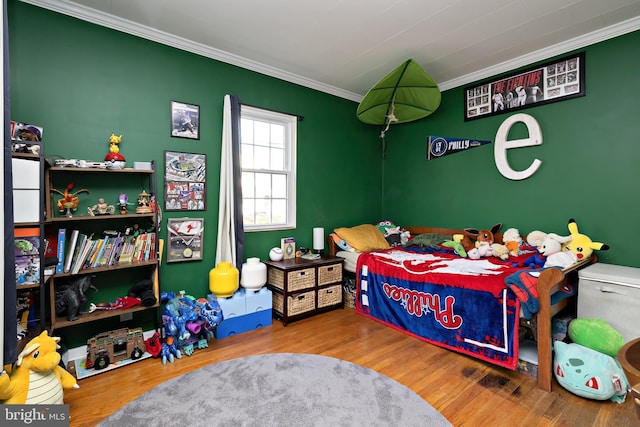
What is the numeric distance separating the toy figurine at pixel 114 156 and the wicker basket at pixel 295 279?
1661mm

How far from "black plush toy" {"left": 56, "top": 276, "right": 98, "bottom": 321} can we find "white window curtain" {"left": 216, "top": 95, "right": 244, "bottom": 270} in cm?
104

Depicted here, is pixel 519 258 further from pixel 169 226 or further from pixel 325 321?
pixel 169 226

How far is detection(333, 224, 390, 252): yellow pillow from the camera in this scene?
3564mm

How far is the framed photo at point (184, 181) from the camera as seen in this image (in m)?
2.71

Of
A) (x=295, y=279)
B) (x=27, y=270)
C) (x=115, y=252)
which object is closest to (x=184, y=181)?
(x=115, y=252)

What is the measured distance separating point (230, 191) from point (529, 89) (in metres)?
3.16

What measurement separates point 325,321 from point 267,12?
2.80 m

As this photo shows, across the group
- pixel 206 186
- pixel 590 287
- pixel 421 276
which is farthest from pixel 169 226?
pixel 590 287

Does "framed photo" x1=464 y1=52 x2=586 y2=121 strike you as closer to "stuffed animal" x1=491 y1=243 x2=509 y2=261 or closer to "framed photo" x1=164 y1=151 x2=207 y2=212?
"stuffed animal" x1=491 y1=243 x2=509 y2=261

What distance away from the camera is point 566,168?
2.88 m

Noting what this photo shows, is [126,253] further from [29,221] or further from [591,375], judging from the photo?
[591,375]

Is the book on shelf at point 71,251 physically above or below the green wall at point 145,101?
below

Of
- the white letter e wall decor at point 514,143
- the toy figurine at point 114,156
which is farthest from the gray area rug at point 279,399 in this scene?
the white letter e wall decor at point 514,143

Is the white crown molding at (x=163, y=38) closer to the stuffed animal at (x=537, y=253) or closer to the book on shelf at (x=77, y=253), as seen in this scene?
the book on shelf at (x=77, y=253)
